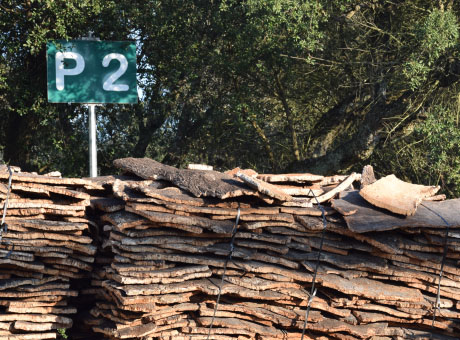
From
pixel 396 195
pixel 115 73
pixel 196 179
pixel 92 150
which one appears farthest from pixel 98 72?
pixel 396 195

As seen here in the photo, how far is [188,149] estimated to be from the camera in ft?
41.6

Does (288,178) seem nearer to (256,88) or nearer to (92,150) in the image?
(92,150)

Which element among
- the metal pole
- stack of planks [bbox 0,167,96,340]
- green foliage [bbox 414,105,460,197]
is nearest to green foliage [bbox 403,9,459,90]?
green foliage [bbox 414,105,460,197]

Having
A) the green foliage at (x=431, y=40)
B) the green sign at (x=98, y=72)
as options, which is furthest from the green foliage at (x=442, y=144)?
the green sign at (x=98, y=72)

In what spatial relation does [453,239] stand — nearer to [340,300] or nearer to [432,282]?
[432,282]

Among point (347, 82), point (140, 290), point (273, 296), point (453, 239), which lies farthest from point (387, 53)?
point (140, 290)

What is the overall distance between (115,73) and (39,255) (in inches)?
164

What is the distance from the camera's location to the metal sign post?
798 cm

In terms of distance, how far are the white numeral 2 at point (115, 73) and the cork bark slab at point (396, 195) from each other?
431 centimetres

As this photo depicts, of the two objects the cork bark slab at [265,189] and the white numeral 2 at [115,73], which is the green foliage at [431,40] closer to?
the white numeral 2 at [115,73]

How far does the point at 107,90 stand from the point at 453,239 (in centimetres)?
521

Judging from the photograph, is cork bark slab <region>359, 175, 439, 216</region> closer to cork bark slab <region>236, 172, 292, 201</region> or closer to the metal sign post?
cork bark slab <region>236, 172, 292, 201</region>

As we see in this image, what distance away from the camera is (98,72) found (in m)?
8.06

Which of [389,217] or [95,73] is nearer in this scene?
[389,217]
